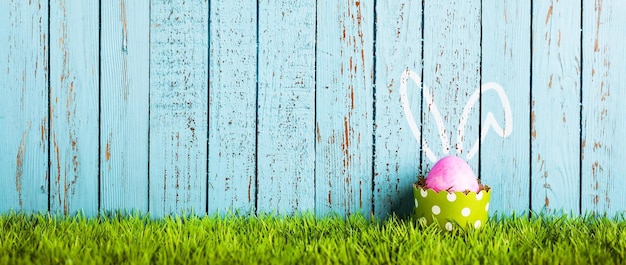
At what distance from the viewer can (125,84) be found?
1.78 metres

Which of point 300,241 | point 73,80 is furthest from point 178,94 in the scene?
point 300,241

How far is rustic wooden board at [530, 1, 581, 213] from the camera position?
1794 millimetres

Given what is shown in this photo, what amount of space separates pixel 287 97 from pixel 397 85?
Result: 323mm

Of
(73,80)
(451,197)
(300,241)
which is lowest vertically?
(300,241)

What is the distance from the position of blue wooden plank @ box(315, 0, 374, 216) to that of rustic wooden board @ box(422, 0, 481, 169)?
0.56 feet

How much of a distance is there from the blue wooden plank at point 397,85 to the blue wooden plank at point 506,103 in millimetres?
195

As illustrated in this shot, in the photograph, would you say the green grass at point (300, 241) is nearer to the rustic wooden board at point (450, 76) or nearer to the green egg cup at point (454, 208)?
the green egg cup at point (454, 208)

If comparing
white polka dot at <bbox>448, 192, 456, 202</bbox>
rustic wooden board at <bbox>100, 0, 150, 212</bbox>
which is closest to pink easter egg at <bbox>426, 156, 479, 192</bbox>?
white polka dot at <bbox>448, 192, 456, 202</bbox>

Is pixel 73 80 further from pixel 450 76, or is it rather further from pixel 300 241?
pixel 450 76

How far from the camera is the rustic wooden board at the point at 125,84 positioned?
1.78 meters

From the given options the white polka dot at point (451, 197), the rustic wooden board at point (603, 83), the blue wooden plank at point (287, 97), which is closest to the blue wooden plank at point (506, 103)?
the rustic wooden board at point (603, 83)

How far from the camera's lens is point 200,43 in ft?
5.87

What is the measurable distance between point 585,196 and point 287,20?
3.35ft

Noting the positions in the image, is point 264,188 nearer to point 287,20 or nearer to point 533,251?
point 287,20
